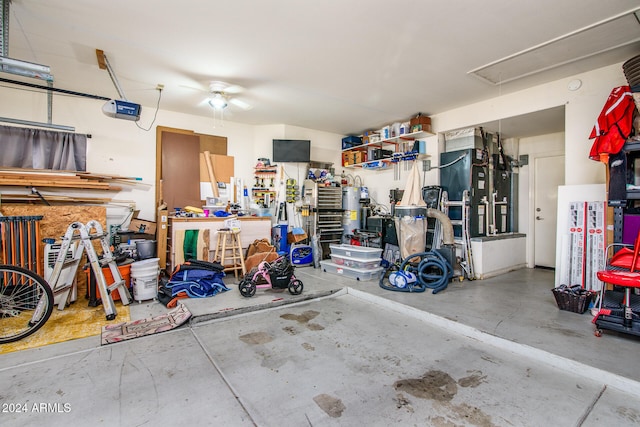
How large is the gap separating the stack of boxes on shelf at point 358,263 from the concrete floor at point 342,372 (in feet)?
4.23

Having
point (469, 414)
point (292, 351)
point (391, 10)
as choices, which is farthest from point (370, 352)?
point (391, 10)

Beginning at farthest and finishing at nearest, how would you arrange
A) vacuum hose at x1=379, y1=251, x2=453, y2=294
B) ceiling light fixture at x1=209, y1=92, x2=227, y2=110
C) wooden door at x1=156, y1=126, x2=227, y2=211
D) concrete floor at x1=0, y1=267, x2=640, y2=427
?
wooden door at x1=156, y1=126, x2=227, y2=211
ceiling light fixture at x1=209, y1=92, x2=227, y2=110
vacuum hose at x1=379, y1=251, x2=453, y2=294
concrete floor at x1=0, y1=267, x2=640, y2=427

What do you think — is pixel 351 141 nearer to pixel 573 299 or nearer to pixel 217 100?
pixel 217 100

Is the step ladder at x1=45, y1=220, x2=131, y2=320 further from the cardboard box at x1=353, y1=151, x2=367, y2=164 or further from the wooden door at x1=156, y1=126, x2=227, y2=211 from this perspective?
the cardboard box at x1=353, y1=151, x2=367, y2=164

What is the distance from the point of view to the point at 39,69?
2.68 m

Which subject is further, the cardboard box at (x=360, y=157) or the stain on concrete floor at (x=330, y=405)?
the cardboard box at (x=360, y=157)

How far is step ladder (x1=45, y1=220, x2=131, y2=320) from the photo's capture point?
9.73 ft

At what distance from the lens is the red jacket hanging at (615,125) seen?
2.99 metres

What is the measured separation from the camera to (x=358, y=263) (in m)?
4.74

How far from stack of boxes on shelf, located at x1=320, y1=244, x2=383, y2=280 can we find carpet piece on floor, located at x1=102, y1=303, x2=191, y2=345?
251cm

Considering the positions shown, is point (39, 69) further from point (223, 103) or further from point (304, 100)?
point (304, 100)

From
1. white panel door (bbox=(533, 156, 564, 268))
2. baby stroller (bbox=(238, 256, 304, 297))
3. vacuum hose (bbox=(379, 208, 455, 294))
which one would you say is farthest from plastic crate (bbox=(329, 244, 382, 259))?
white panel door (bbox=(533, 156, 564, 268))

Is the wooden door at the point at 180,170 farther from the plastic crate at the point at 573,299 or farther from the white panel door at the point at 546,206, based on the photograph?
the white panel door at the point at 546,206

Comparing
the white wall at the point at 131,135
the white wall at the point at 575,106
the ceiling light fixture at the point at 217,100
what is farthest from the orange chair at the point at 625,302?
the white wall at the point at 131,135
